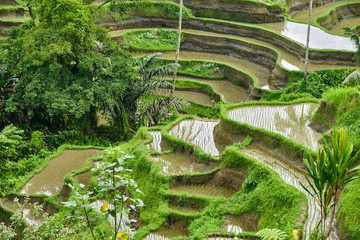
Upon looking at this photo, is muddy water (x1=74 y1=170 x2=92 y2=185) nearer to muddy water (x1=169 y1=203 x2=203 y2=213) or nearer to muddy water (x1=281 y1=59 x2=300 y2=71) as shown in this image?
muddy water (x1=169 y1=203 x2=203 y2=213)

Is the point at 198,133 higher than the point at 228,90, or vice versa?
the point at 228,90

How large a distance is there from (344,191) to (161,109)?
7.17m

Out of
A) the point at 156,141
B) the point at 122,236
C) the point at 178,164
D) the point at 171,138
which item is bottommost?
the point at 122,236

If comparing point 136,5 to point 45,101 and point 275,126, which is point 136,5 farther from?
point 275,126

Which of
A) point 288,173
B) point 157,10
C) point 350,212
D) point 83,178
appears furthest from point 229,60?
point 350,212

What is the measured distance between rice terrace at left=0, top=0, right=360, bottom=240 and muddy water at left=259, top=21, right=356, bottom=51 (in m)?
0.13

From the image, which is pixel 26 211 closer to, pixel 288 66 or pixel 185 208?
pixel 185 208

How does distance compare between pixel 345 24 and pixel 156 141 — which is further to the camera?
pixel 345 24

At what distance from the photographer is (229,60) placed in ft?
61.7

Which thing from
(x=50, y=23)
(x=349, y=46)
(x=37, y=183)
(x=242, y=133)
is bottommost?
(x=37, y=183)

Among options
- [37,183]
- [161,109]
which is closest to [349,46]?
[161,109]

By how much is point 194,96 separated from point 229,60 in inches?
116

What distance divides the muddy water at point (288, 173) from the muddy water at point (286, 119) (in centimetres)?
75

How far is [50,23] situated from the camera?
467 inches
